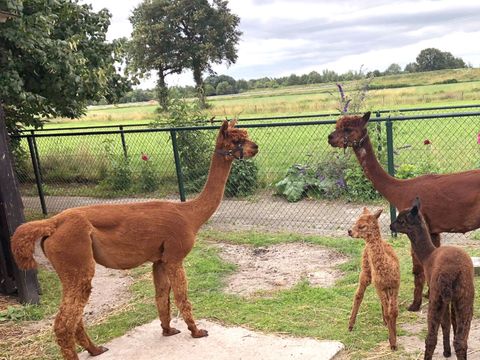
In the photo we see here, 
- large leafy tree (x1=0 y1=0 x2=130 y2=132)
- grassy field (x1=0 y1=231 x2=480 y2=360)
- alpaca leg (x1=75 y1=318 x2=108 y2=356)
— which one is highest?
large leafy tree (x1=0 y1=0 x2=130 y2=132)

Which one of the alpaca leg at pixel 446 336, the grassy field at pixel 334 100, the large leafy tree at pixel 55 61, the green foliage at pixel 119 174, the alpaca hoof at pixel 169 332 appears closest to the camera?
the alpaca leg at pixel 446 336

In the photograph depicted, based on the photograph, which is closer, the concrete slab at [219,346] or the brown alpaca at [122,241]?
the brown alpaca at [122,241]

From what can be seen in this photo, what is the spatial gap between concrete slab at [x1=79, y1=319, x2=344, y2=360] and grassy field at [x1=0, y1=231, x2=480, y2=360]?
0.54 ft

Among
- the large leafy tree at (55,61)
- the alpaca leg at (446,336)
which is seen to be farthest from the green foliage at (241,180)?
the alpaca leg at (446,336)

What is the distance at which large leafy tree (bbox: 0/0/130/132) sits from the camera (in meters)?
6.90

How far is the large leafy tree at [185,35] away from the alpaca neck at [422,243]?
102 ft

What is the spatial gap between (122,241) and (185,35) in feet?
108

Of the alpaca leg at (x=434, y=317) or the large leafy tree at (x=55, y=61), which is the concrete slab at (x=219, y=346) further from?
the large leafy tree at (x=55, y=61)

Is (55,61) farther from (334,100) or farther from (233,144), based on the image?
(334,100)

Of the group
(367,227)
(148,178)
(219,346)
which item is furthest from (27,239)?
(148,178)

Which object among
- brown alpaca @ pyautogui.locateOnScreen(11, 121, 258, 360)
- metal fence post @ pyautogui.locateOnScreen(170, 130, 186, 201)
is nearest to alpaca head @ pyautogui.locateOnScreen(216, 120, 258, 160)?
brown alpaca @ pyautogui.locateOnScreen(11, 121, 258, 360)

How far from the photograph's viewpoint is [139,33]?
34.1m

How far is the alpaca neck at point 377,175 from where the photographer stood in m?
4.67

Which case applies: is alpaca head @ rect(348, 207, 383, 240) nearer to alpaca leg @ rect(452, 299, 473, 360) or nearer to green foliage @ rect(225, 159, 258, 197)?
alpaca leg @ rect(452, 299, 473, 360)
